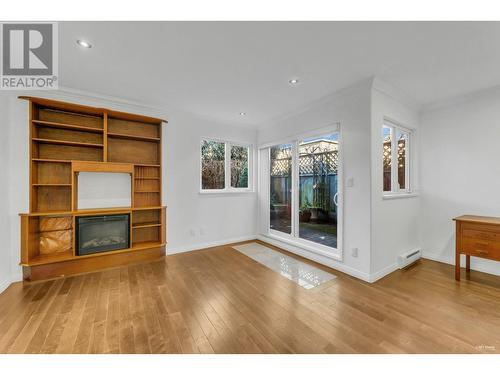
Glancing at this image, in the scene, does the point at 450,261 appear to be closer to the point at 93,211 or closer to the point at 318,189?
the point at 318,189

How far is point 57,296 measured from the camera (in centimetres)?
225

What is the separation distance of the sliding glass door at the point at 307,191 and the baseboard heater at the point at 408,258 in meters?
0.88

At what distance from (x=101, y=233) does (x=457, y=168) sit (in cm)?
534

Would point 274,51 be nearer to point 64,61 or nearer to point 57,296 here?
point 64,61

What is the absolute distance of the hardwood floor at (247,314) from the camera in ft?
5.09

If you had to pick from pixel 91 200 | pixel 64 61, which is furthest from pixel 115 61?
pixel 91 200

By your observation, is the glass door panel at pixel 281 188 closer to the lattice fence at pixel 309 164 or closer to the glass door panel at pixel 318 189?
the lattice fence at pixel 309 164

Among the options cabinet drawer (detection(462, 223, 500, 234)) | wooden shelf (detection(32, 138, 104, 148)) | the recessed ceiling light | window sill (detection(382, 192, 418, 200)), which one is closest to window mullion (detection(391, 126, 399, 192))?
window sill (detection(382, 192, 418, 200))

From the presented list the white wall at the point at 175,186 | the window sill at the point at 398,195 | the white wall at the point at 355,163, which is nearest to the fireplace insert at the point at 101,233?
the white wall at the point at 175,186

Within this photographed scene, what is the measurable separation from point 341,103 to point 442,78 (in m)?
1.13

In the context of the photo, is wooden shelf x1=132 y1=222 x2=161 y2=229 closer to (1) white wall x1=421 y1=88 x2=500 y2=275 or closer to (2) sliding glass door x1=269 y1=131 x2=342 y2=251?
(2) sliding glass door x1=269 y1=131 x2=342 y2=251

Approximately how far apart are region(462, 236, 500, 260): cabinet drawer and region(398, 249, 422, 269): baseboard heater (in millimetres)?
660

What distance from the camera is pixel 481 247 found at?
2418 millimetres

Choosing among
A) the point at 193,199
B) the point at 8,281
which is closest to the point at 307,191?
the point at 193,199
